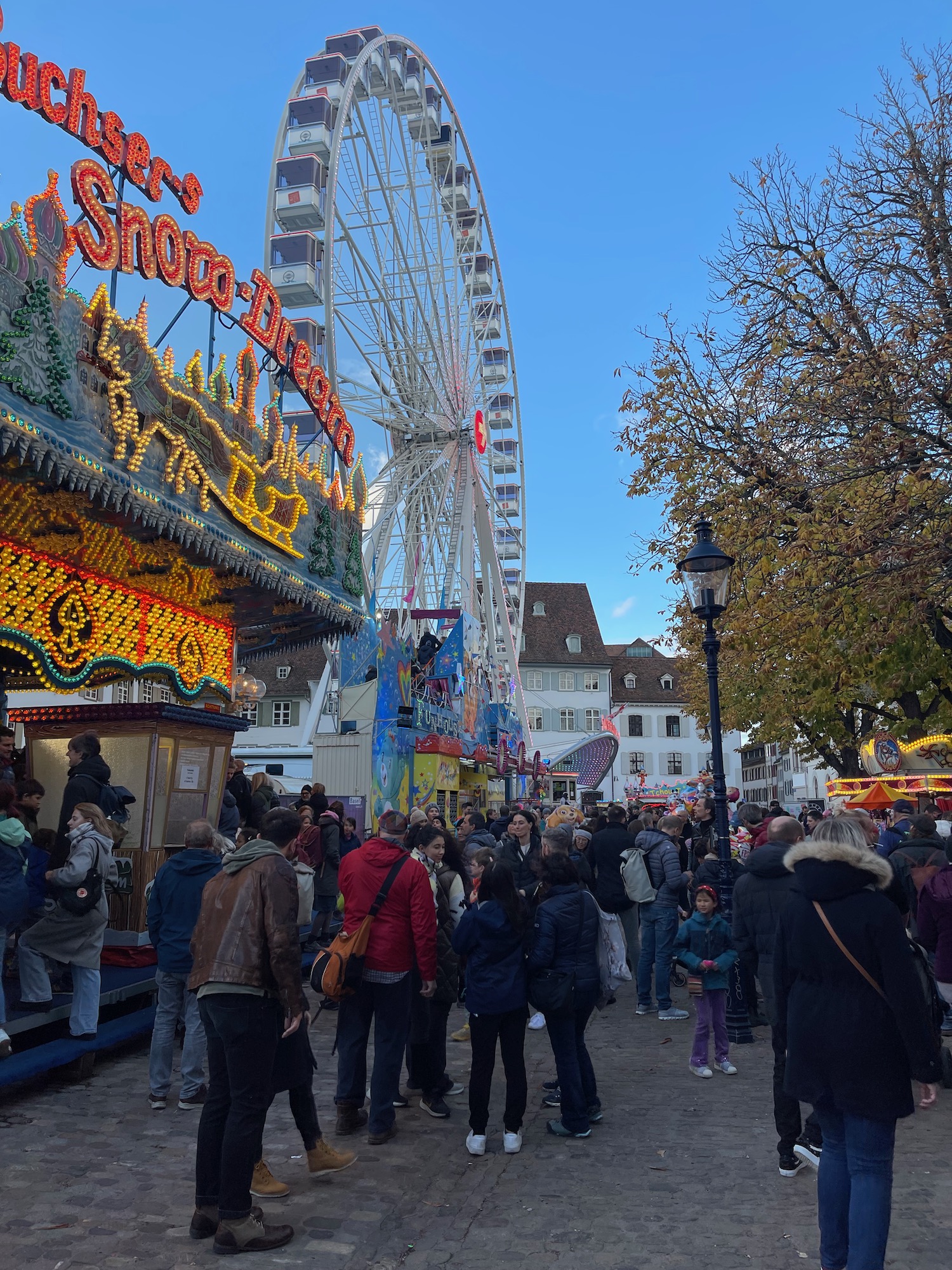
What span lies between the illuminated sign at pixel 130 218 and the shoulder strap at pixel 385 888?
5364mm

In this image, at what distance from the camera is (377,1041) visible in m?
5.20

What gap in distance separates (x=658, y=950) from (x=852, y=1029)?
5.62m

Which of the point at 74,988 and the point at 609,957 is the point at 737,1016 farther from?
the point at 74,988

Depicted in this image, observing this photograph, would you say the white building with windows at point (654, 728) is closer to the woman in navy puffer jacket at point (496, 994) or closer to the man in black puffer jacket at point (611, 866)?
the man in black puffer jacket at point (611, 866)

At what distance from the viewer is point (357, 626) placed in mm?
13555

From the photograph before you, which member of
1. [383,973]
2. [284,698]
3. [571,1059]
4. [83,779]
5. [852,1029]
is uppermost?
[284,698]

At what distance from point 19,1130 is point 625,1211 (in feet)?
10.5

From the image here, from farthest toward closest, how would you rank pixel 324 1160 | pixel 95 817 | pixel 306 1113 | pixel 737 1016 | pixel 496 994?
pixel 737 1016
pixel 95 817
pixel 496 994
pixel 324 1160
pixel 306 1113

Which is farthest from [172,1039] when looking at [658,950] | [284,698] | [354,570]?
[284,698]

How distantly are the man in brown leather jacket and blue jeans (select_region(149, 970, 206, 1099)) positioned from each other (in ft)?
6.07

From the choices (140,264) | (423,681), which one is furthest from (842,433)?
(423,681)

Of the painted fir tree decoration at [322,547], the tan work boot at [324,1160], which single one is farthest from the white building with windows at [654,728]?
the tan work boot at [324,1160]

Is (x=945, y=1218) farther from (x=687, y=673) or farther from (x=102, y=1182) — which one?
(x=687, y=673)

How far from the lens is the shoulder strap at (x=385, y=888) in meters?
5.14
